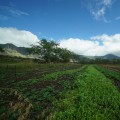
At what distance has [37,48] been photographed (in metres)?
83.9

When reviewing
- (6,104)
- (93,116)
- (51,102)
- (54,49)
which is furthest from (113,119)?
(54,49)

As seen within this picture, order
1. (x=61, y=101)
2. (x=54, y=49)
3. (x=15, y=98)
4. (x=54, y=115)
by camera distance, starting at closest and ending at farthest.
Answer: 1. (x=54, y=115)
2. (x=61, y=101)
3. (x=15, y=98)
4. (x=54, y=49)

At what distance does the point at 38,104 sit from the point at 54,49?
86339 mm

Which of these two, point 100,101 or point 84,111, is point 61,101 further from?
point 100,101

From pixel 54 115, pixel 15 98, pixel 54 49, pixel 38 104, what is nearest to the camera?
pixel 54 115

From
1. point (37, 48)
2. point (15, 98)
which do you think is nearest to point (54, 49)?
point (37, 48)

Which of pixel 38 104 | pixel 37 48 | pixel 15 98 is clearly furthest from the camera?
pixel 37 48

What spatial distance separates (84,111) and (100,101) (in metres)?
2.14

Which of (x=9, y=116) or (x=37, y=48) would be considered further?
(x=37, y=48)

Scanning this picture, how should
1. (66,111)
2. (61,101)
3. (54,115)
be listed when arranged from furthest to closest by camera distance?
1. (61,101)
2. (66,111)
3. (54,115)

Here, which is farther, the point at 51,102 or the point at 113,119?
the point at 51,102

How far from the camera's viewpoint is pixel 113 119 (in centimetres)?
600

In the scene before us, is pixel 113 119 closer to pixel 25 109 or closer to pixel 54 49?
pixel 25 109

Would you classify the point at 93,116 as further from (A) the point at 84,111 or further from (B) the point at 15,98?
(B) the point at 15,98
